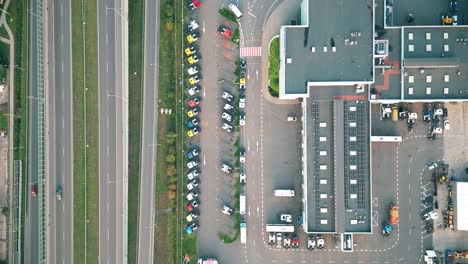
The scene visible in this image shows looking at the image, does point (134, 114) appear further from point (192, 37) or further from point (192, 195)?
point (192, 195)

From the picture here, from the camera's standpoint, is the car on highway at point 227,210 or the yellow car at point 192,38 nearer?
the car on highway at point 227,210

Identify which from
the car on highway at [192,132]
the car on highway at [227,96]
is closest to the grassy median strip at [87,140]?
the car on highway at [192,132]

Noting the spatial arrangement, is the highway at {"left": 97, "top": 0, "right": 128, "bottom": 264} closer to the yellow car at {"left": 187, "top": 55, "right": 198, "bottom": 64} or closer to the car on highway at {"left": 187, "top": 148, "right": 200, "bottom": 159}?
the car on highway at {"left": 187, "top": 148, "right": 200, "bottom": 159}

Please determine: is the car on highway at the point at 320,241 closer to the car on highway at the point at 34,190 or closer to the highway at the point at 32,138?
the highway at the point at 32,138

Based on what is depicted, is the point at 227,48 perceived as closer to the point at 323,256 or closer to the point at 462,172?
the point at 323,256

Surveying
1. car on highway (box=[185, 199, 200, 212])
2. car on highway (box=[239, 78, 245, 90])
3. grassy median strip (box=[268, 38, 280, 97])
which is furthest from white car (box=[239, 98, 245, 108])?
car on highway (box=[185, 199, 200, 212])

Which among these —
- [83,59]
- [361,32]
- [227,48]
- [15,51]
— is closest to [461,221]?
[361,32]

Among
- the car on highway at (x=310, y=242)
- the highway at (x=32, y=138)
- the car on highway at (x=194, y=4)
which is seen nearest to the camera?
the highway at (x=32, y=138)
